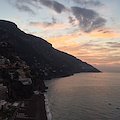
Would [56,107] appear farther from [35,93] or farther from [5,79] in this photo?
[5,79]

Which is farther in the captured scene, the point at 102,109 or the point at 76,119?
the point at 102,109

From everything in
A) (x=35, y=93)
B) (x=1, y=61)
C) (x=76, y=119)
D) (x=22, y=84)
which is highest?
(x=1, y=61)

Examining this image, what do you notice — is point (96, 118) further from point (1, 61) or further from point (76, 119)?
point (1, 61)

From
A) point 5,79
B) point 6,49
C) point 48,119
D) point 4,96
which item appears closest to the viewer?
point 48,119

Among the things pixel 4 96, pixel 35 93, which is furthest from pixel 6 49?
pixel 4 96

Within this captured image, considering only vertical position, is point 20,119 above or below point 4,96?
below

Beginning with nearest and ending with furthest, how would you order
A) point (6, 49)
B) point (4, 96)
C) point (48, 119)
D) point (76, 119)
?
point (48, 119), point (76, 119), point (4, 96), point (6, 49)

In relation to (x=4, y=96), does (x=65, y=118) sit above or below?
below

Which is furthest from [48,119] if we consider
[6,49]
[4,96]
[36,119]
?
[6,49]

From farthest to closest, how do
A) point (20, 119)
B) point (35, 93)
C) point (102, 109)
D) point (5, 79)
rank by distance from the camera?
point (35, 93) < point (5, 79) < point (102, 109) < point (20, 119)
